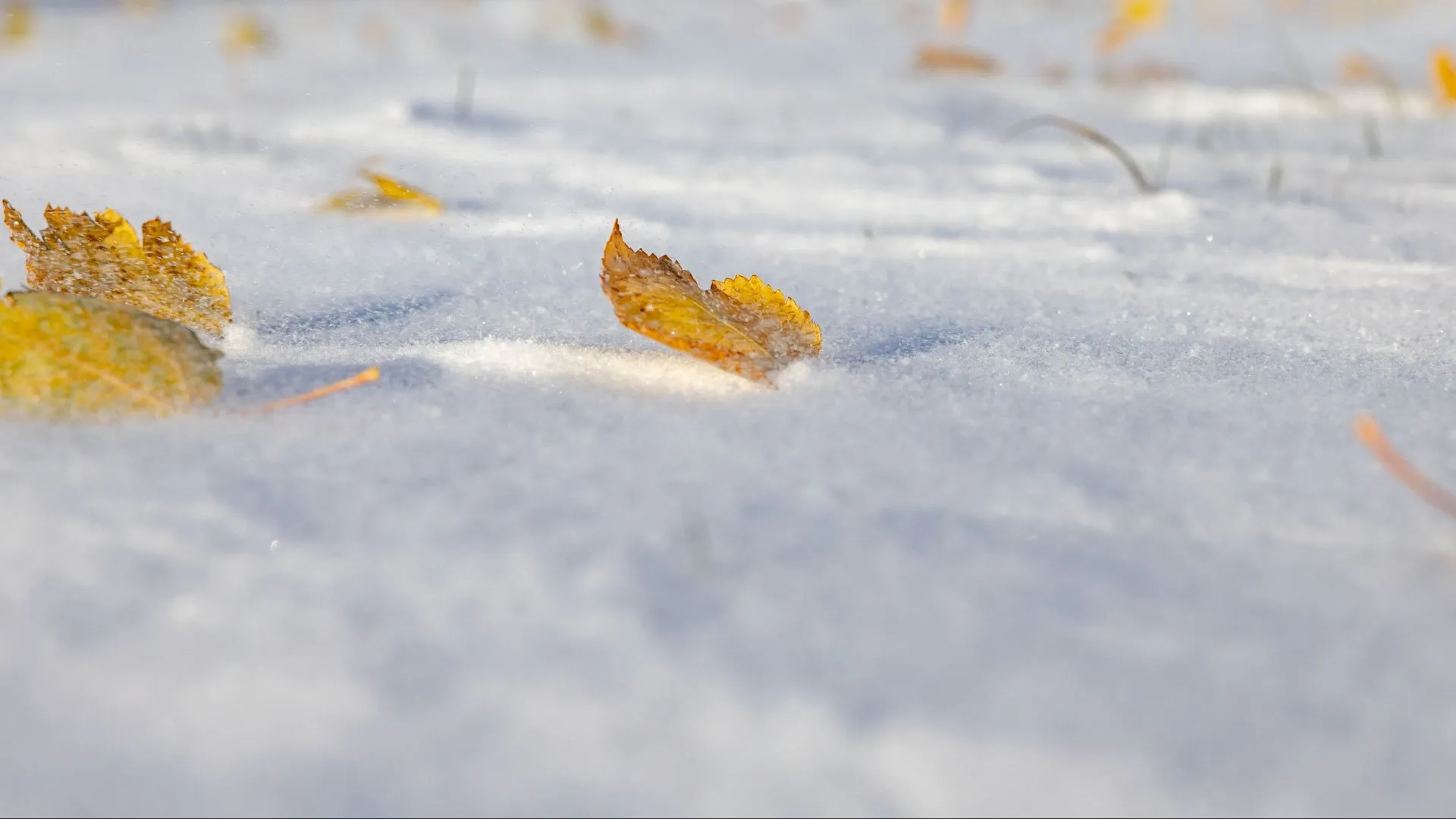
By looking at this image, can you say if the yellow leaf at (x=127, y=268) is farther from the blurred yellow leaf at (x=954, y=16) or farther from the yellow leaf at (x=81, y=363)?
the blurred yellow leaf at (x=954, y=16)

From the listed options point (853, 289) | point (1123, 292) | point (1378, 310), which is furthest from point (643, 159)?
A: point (1378, 310)

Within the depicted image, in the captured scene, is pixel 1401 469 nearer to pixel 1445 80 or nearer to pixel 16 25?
pixel 1445 80

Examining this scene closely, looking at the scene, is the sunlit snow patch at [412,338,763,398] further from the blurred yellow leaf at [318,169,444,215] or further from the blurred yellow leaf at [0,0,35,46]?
the blurred yellow leaf at [0,0,35,46]

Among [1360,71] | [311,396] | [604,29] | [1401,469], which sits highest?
[1360,71]

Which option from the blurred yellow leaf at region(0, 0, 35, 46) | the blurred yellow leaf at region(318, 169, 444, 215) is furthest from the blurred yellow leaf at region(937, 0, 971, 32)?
the blurred yellow leaf at region(318, 169, 444, 215)

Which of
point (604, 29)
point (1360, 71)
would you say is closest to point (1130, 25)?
point (1360, 71)

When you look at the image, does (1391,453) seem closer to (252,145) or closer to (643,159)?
(643,159)

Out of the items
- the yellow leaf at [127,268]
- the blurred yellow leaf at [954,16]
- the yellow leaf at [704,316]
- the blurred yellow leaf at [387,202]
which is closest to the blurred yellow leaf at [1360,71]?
the blurred yellow leaf at [954,16]
